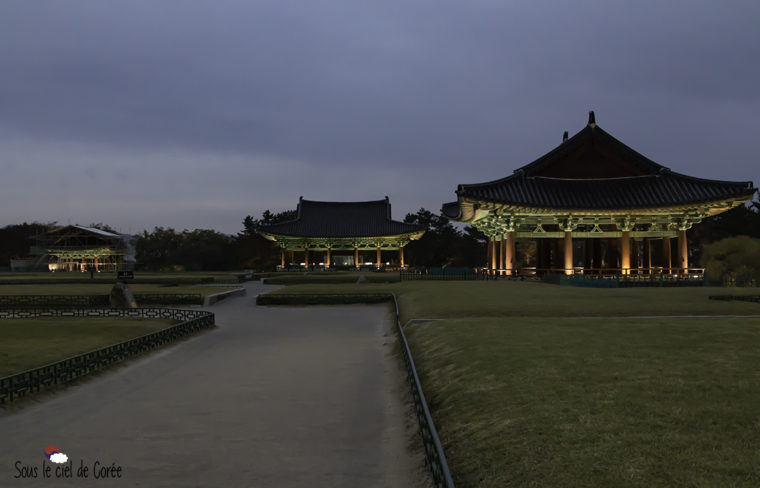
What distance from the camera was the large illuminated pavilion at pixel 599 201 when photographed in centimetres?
3281

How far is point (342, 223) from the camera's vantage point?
62.2 metres

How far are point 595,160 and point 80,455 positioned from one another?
36051mm

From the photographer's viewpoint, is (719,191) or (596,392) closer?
(596,392)

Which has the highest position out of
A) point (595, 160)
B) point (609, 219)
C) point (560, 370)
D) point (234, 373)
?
point (595, 160)

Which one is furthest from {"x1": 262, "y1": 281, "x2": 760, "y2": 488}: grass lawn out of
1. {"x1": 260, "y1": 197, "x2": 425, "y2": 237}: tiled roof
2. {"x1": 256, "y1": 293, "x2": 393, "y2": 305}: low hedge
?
{"x1": 260, "y1": 197, "x2": 425, "y2": 237}: tiled roof

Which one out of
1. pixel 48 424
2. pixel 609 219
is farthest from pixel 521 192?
pixel 48 424

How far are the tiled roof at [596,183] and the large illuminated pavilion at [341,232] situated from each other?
23597mm

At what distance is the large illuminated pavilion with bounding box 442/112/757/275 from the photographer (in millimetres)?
32812

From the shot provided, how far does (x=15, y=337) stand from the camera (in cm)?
1457

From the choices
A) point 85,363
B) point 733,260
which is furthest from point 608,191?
point 85,363

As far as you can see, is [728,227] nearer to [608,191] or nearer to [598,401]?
[608,191]

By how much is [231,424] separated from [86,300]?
24193 mm

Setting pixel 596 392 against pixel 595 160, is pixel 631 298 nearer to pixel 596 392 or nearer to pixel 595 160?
pixel 596 392

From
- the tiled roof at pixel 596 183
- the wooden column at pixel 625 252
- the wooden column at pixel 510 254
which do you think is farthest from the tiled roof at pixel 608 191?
Result: the wooden column at pixel 510 254
